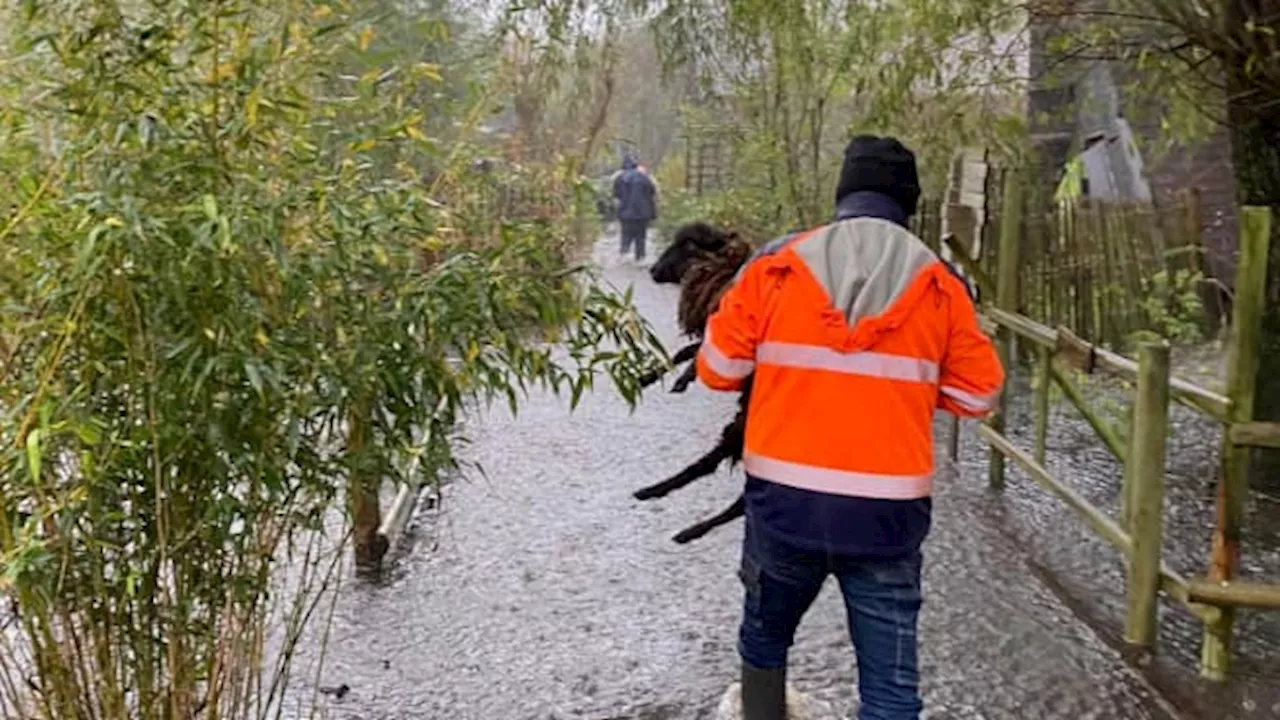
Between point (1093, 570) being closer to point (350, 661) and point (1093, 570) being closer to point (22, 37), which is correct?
point (350, 661)

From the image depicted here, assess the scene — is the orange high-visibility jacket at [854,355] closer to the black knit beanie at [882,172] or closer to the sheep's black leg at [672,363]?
the black knit beanie at [882,172]

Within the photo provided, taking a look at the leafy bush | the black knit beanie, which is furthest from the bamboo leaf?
the black knit beanie

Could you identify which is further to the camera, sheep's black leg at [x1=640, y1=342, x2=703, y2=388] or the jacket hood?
sheep's black leg at [x1=640, y1=342, x2=703, y2=388]

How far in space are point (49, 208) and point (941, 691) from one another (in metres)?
2.99

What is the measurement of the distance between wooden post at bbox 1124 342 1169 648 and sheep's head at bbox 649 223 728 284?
1389 mm

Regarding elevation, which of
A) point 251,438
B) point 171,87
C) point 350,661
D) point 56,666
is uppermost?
point 171,87

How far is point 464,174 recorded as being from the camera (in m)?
4.63

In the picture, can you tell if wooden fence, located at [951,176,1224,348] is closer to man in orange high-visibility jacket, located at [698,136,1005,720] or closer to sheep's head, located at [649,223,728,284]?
sheep's head, located at [649,223,728,284]

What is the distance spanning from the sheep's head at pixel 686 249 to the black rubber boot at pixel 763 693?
1480 millimetres

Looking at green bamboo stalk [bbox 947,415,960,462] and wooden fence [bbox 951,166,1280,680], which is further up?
wooden fence [bbox 951,166,1280,680]

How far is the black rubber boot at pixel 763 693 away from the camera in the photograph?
3617 millimetres

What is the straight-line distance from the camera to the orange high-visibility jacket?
3.06 metres

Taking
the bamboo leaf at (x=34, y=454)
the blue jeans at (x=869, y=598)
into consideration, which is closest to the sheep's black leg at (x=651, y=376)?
the blue jeans at (x=869, y=598)

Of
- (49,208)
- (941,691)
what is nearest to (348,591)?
(941,691)
